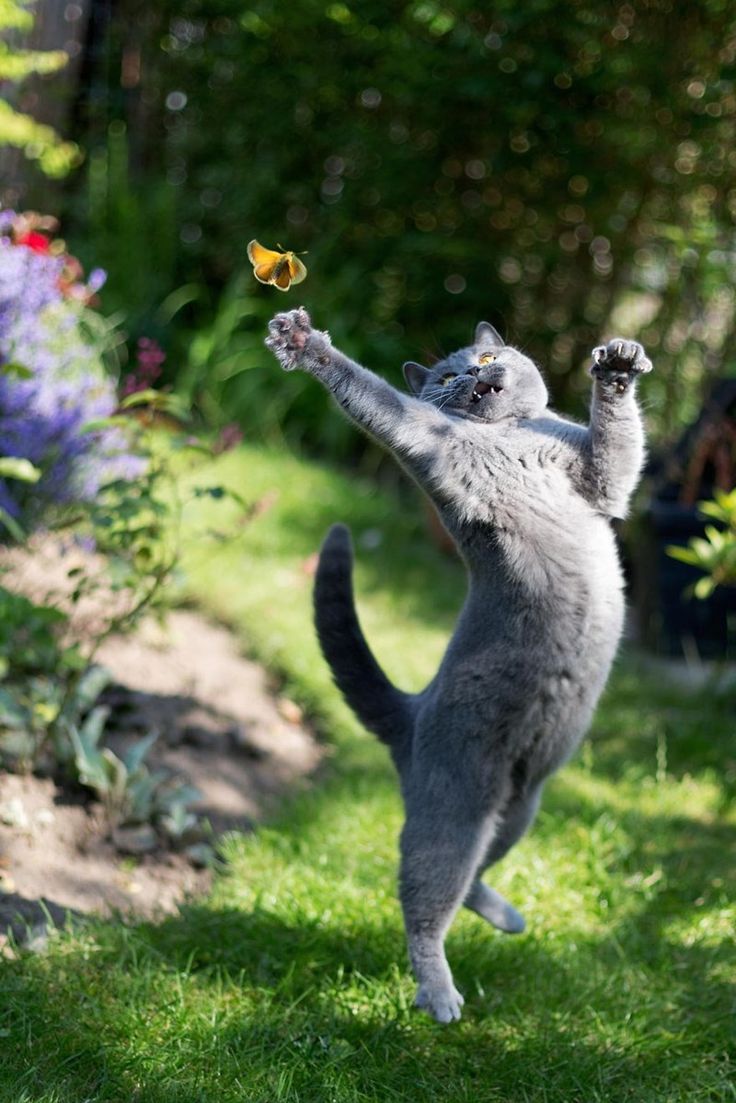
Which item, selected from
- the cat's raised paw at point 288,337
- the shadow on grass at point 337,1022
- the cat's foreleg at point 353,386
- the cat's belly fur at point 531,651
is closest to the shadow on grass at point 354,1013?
the shadow on grass at point 337,1022

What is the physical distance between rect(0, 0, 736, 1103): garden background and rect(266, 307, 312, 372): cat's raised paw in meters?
0.60

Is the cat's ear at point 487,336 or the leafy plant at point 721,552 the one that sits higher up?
the cat's ear at point 487,336

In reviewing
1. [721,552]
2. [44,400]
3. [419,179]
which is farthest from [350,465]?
[721,552]

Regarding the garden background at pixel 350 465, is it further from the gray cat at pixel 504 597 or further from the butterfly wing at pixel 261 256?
the butterfly wing at pixel 261 256

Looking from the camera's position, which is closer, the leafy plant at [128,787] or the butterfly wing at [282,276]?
the butterfly wing at [282,276]

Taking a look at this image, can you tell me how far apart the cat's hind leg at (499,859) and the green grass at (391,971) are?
0.11 m

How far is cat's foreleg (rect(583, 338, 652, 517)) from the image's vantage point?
194cm

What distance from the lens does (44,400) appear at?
337 centimetres

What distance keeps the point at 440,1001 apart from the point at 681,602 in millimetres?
2600

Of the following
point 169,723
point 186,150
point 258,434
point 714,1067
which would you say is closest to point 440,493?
point 714,1067

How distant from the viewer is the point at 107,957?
2.25 m

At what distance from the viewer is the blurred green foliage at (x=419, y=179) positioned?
521 centimetres

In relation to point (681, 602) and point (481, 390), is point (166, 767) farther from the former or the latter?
point (681, 602)

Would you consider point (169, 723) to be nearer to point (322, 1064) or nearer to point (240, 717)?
point (240, 717)
